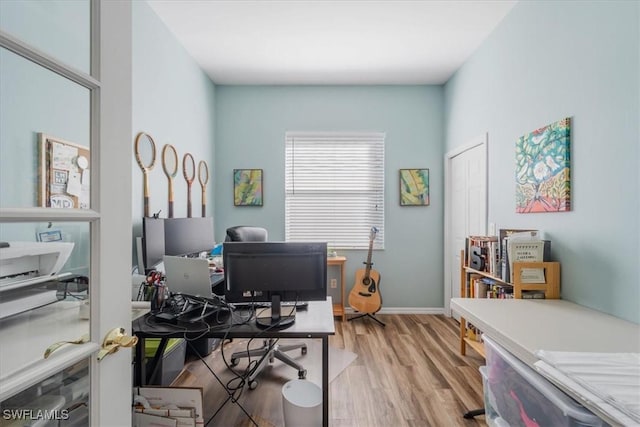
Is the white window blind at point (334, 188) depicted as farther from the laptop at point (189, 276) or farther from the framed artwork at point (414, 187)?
the laptop at point (189, 276)

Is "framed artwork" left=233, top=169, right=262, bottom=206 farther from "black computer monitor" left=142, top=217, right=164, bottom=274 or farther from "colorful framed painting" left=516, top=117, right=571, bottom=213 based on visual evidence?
"colorful framed painting" left=516, top=117, right=571, bottom=213

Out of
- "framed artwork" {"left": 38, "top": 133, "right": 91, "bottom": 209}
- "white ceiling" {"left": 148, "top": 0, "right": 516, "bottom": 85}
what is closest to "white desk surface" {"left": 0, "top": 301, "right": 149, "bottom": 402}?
"framed artwork" {"left": 38, "top": 133, "right": 91, "bottom": 209}

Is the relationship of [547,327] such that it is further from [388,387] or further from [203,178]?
[203,178]

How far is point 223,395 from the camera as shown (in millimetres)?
2039

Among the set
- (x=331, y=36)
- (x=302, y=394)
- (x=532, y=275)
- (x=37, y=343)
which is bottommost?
(x=302, y=394)

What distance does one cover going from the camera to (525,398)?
1.27 metres

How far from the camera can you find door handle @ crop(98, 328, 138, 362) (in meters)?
0.72

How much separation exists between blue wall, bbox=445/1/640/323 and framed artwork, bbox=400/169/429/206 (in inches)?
49.5

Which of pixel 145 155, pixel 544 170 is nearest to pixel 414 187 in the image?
pixel 544 170

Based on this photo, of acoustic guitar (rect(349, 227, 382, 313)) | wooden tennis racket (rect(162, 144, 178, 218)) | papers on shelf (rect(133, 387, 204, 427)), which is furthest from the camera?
acoustic guitar (rect(349, 227, 382, 313))

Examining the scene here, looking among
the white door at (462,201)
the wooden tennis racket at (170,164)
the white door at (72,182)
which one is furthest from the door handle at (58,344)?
the white door at (462,201)

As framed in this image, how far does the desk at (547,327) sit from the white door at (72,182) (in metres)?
1.30

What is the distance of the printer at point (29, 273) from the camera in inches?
22.5

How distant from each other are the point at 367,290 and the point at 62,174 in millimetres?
3209
